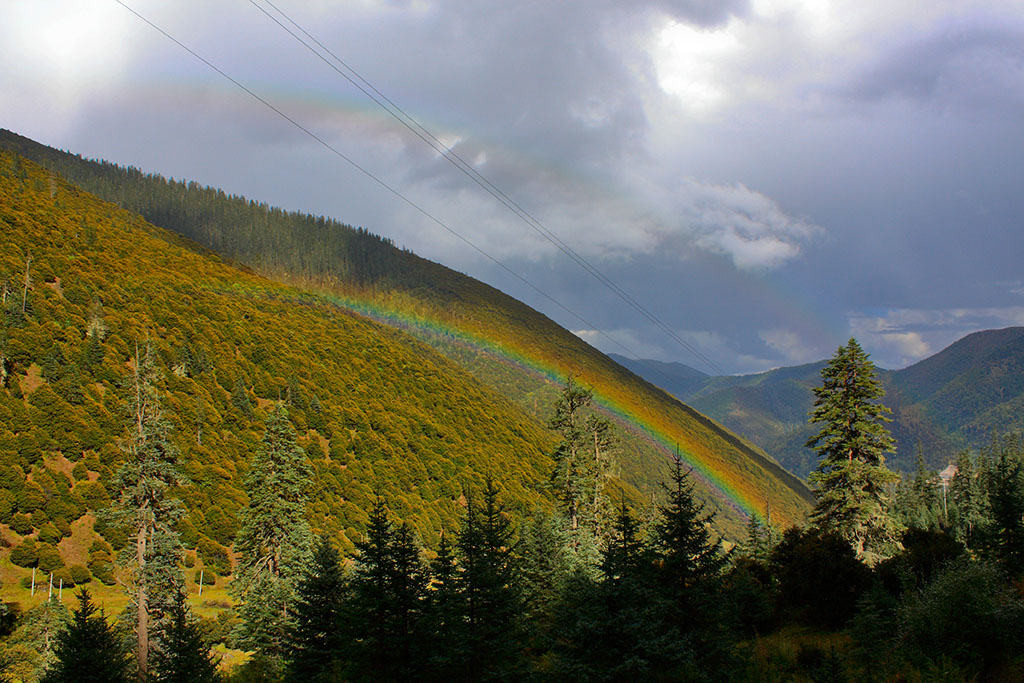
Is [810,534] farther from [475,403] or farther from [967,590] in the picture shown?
[475,403]

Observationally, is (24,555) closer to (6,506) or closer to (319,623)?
(6,506)

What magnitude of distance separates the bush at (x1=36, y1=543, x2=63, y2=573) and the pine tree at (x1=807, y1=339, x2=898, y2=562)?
4975cm

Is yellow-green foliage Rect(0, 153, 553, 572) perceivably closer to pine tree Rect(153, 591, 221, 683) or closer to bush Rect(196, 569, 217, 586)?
bush Rect(196, 569, 217, 586)

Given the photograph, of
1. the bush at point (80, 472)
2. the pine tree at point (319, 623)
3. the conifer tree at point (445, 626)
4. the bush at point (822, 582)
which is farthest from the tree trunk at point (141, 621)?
the bush at point (80, 472)

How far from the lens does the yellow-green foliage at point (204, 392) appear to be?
47844 millimetres

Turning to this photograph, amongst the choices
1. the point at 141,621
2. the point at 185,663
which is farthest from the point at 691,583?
the point at 141,621

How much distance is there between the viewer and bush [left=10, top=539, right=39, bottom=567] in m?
38.5

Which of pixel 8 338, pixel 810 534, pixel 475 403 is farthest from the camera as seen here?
pixel 475 403

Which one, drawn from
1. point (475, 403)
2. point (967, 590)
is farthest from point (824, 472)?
point (475, 403)

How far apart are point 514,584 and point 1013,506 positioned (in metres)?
27.4

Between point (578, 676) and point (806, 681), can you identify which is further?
point (806, 681)

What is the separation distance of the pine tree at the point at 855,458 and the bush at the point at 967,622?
1207 centimetres

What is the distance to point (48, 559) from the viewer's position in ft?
128

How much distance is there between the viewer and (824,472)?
29.4m
